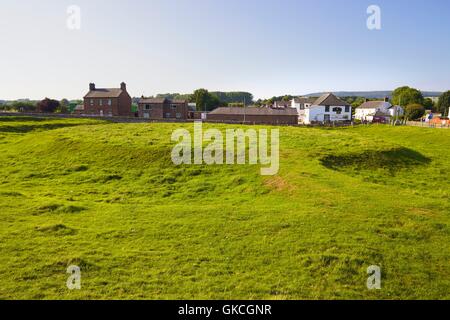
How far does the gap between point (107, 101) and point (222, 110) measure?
104 feet

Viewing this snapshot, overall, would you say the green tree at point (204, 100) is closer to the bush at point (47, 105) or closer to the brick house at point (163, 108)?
the brick house at point (163, 108)

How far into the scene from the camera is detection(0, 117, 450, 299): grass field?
29.9 ft

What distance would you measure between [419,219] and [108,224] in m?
12.7

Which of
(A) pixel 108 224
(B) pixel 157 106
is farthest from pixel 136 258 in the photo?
(B) pixel 157 106

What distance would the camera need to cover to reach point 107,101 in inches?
3538

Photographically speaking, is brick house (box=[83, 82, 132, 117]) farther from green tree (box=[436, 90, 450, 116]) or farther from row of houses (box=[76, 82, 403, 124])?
green tree (box=[436, 90, 450, 116])

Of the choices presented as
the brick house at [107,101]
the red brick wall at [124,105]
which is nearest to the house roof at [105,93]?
the brick house at [107,101]

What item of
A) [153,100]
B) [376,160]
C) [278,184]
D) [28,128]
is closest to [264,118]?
[153,100]

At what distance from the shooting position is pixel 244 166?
75.7ft
